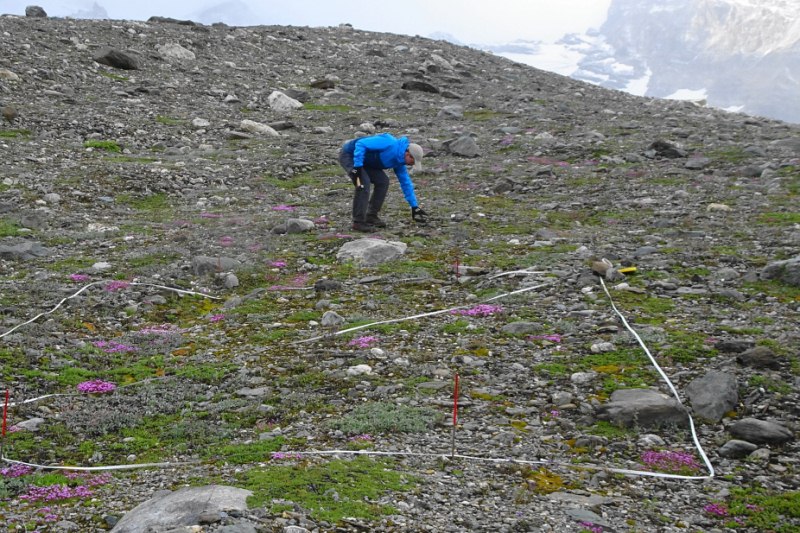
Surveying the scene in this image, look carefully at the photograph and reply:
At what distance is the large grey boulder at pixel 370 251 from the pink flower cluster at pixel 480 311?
359 centimetres

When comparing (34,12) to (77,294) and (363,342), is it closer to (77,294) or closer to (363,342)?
(77,294)

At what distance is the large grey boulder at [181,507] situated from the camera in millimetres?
5617

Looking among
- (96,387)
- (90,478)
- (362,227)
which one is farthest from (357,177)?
(90,478)

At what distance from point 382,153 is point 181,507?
1292cm

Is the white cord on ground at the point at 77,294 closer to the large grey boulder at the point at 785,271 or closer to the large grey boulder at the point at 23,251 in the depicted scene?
the large grey boulder at the point at 23,251

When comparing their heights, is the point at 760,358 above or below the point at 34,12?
below

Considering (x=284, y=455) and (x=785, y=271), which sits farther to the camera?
(x=785, y=271)

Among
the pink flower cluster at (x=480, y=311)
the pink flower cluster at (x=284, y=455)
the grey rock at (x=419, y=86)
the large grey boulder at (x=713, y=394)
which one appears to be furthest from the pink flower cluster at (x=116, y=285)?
the grey rock at (x=419, y=86)

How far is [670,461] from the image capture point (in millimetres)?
7398

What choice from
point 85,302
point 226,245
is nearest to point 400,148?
point 226,245

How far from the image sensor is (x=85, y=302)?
12.5 m

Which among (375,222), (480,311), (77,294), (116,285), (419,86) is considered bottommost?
(77,294)

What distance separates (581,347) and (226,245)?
9.42 m

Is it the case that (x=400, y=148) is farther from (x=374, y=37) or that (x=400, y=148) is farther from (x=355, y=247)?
(x=374, y=37)
